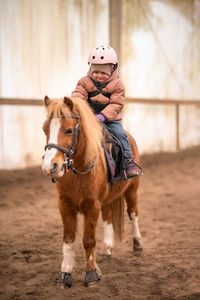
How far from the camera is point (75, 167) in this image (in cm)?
261

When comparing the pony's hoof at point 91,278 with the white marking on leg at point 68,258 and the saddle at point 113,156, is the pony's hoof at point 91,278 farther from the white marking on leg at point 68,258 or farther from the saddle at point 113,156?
the saddle at point 113,156

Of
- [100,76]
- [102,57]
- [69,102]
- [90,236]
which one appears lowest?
[90,236]

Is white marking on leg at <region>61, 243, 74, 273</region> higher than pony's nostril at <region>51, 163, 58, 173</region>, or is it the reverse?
pony's nostril at <region>51, 163, 58, 173</region>

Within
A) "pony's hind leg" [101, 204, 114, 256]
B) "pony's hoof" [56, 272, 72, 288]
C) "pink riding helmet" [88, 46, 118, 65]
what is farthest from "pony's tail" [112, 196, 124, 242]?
"pink riding helmet" [88, 46, 118, 65]

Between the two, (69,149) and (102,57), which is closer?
(69,149)

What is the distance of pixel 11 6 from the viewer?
6.57 metres

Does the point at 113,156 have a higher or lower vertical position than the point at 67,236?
higher

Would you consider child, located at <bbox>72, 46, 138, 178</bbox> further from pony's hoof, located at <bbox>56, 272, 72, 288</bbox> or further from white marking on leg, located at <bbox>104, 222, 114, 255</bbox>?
pony's hoof, located at <bbox>56, 272, 72, 288</bbox>

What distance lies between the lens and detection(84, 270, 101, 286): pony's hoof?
107 inches

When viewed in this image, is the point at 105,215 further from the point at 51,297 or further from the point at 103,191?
the point at 51,297

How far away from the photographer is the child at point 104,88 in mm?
2875

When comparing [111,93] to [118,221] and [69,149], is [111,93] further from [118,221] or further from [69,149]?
[118,221]

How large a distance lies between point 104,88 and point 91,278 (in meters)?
1.63

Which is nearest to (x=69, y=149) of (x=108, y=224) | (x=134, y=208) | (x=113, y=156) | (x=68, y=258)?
(x=113, y=156)
